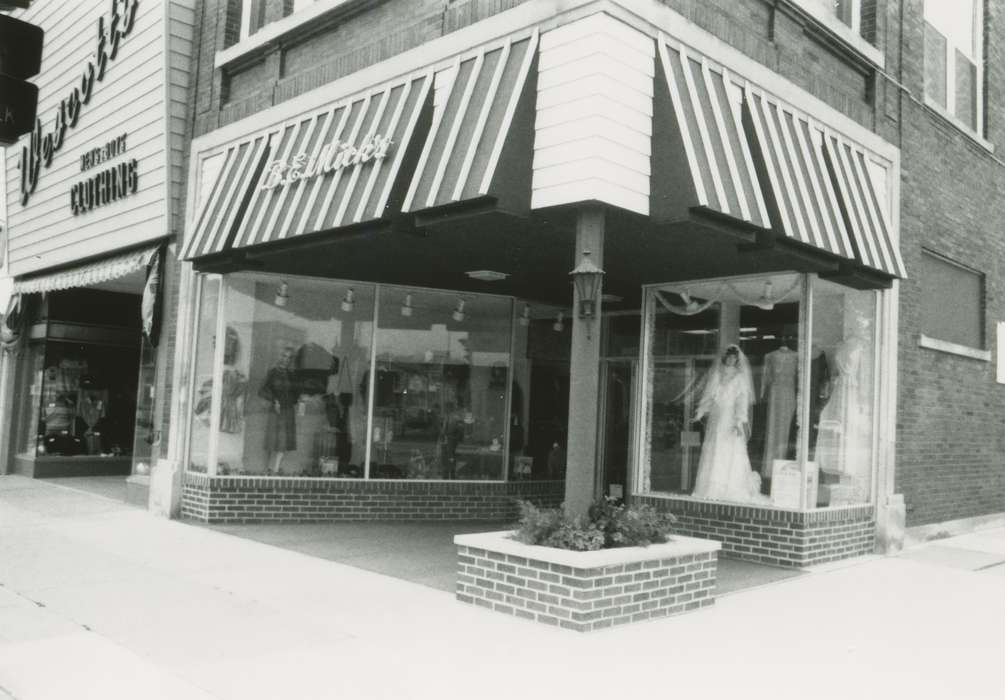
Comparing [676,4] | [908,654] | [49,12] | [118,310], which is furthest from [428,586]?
[49,12]

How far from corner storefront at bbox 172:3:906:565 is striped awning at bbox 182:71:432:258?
0.11 feet

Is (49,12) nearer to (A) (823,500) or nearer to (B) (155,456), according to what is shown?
(B) (155,456)

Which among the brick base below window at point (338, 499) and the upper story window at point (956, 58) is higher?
the upper story window at point (956, 58)

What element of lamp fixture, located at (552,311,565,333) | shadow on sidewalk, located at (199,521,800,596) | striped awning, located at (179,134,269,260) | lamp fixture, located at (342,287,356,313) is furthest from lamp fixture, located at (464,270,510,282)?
shadow on sidewalk, located at (199,521,800,596)

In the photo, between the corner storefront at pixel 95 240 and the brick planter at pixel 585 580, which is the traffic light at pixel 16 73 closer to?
the brick planter at pixel 585 580

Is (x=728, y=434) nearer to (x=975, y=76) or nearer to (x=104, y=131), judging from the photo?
(x=975, y=76)

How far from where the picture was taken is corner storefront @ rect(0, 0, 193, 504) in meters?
12.5

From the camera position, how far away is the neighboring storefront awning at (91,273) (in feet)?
42.1

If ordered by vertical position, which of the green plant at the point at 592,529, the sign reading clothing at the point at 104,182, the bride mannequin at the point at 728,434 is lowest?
the green plant at the point at 592,529

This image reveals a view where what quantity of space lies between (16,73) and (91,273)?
954cm

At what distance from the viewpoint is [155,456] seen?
12.3 metres

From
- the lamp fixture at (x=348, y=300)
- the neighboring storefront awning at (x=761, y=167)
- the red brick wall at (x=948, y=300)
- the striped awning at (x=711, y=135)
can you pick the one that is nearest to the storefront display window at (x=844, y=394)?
the red brick wall at (x=948, y=300)

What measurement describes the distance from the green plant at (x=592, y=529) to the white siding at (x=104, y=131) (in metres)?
7.50

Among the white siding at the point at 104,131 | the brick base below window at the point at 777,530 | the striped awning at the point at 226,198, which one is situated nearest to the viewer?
the brick base below window at the point at 777,530
